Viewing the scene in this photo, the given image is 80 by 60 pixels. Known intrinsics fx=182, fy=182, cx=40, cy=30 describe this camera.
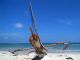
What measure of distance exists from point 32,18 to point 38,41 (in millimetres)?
1988

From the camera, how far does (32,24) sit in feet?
50.0

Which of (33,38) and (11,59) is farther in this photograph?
(11,59)

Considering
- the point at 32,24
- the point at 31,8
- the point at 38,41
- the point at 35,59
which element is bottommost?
the point at 35,59

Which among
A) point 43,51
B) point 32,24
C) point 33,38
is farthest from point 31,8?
point 43,51

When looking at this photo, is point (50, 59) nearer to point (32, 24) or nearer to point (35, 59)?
point (35, 59)

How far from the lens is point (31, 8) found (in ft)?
50.1

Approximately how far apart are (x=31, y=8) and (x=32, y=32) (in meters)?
2.05

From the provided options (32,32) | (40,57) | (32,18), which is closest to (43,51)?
(40,57)

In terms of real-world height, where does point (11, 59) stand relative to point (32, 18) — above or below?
below

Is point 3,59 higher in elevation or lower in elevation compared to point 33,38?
lower

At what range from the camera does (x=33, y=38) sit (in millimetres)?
14844

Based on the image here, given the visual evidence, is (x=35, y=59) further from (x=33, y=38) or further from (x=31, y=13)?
(x=31, y=13)

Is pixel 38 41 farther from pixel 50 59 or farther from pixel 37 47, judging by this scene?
pixel 50 59

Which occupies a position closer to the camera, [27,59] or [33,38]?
[33,38]
